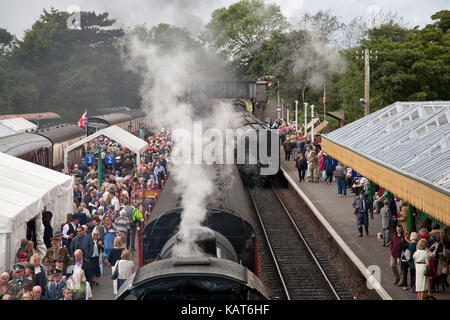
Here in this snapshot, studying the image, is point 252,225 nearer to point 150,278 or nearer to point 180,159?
point 150,278

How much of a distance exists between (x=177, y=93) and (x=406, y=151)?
13.4 metres

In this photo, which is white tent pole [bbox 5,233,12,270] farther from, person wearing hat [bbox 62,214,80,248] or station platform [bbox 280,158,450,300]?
station platform [bbox 280,158,450,300]

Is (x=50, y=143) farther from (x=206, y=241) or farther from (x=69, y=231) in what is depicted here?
(x=206, y=241)

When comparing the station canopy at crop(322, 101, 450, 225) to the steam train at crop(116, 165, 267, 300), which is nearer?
the steam train at crop(116, 165, 267, 300)

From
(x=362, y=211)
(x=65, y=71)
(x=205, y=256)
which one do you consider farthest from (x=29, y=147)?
(x=65, y=71)

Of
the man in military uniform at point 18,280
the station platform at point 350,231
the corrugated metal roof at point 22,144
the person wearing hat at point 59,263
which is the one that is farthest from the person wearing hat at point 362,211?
the corrugated metal roof at point 22,144

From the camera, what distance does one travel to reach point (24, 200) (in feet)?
41.7

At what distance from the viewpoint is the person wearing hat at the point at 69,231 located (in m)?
12.7

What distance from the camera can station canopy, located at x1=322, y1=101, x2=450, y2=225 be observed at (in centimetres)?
1004

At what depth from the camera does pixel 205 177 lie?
12.7 metres

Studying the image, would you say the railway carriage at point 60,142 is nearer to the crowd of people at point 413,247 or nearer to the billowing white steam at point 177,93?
the billowing white steam at point 177,93

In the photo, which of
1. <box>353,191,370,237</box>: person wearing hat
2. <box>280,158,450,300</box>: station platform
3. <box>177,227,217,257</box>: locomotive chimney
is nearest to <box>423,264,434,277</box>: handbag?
<box>280,158,450,300</box>: station platform

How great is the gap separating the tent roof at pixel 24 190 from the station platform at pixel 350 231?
7.47 meters
